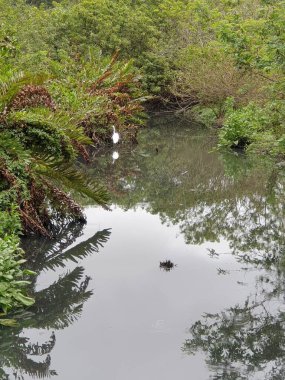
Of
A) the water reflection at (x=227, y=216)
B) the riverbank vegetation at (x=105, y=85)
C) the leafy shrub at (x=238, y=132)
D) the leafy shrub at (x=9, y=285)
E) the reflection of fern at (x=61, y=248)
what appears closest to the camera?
the water reflection at (x=227, y=216)

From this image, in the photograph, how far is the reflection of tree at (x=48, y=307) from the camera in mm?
4699

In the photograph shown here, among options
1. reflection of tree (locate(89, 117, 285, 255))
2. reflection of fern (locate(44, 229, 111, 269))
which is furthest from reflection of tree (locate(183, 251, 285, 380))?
reflection of fern (locate(44, 229, 111, 269))

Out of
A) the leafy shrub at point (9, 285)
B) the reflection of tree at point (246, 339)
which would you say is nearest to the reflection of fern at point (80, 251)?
the leafy shrub at point (9, 285)

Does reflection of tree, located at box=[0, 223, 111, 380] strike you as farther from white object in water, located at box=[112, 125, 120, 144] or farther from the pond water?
white object in water, located at box=[112, 125, 120, 144]

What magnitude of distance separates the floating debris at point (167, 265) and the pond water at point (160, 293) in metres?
0.04

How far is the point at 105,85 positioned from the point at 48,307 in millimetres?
13530

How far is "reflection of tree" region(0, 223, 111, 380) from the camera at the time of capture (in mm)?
4699

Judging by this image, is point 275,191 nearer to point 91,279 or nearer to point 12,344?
point 91,279

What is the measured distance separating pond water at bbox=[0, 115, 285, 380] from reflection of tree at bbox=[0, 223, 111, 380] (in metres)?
0.01

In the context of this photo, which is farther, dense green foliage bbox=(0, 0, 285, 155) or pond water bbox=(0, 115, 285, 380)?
dense green foliage bbox=(0, 0, 285, 155)

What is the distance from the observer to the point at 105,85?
18.5 metres

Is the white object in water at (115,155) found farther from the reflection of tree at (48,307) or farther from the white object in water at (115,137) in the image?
the reflection of tree at (48,307)

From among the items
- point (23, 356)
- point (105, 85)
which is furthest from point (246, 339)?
point (105, 85)

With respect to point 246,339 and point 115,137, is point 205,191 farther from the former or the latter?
point 115,137
